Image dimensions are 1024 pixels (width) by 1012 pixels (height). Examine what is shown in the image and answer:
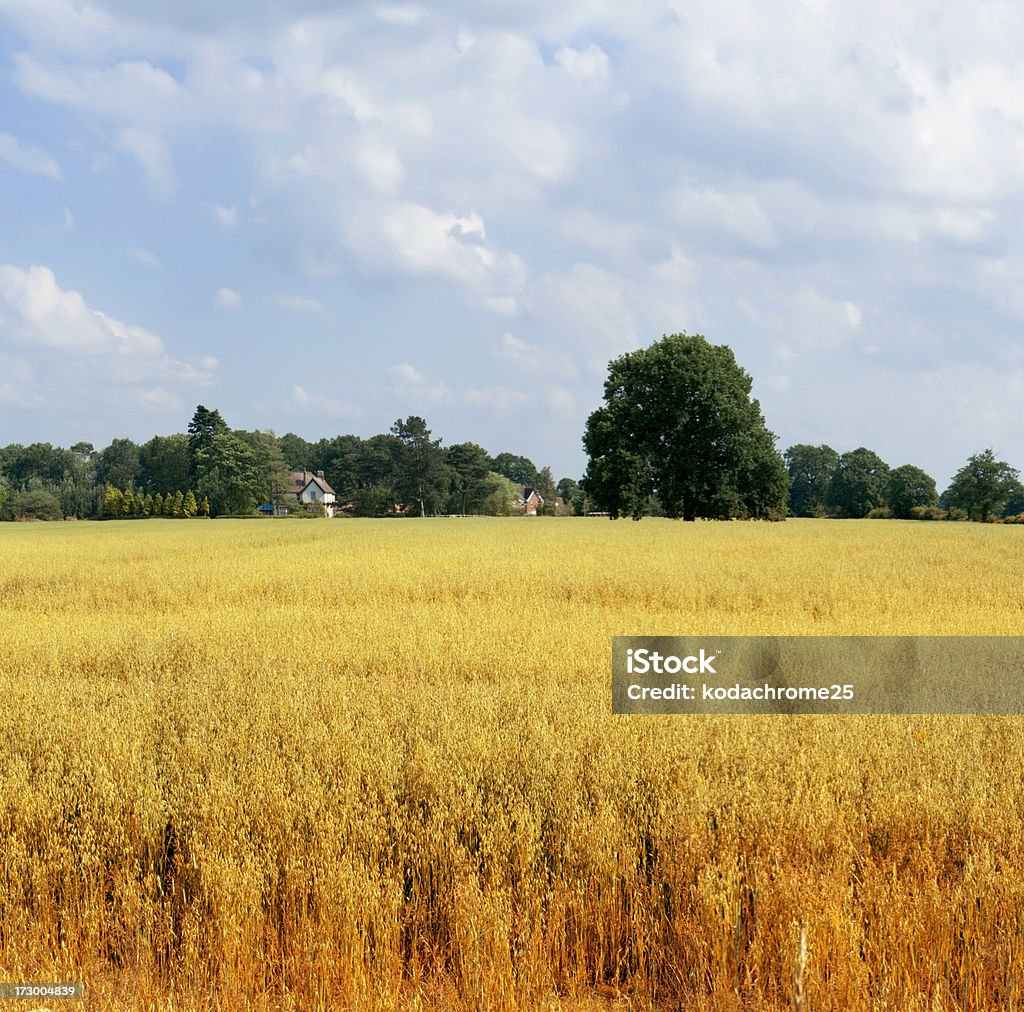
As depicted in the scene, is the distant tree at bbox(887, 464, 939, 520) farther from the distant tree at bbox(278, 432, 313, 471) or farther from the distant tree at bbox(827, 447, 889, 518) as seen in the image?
the distant tree at bbox(278, 432, 313, 471)

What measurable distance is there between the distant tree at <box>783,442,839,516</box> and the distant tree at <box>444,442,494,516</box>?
150 feet

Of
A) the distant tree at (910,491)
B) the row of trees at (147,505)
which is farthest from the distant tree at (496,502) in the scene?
the distant tree at (910,491)

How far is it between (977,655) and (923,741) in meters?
3.65

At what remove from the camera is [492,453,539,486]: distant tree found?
17312 cm

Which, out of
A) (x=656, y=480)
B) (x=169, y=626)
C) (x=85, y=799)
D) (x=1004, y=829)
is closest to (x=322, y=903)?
(x=85, y=799)

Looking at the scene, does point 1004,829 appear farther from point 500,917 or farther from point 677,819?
point 500,917

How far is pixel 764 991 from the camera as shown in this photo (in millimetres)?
3479

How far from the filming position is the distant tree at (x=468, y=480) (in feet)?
388

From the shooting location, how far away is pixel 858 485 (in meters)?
Answer: 111

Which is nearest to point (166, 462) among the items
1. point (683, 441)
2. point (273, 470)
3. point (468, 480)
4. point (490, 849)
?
point (273, 470)

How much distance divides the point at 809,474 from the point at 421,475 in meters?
59.2

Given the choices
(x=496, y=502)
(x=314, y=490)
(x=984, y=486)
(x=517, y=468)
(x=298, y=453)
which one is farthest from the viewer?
(x=517, y=468)

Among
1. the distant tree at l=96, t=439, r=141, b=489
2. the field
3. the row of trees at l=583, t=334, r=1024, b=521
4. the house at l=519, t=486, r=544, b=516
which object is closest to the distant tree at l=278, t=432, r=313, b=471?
the distant tree at l=96, t=439, r=141, b=489

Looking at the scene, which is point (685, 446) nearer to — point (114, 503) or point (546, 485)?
point (114, 503)
